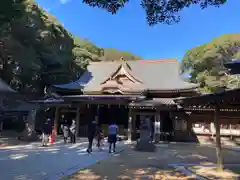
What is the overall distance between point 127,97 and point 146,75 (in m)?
6.16

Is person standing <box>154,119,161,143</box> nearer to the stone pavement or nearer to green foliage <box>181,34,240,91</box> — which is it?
the stone pavement

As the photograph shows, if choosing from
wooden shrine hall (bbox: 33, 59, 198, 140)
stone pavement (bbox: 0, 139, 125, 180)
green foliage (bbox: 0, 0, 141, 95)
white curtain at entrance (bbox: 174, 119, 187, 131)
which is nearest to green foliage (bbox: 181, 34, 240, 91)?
wooden shrine hall (bbox: 33, 59, 198, 140)

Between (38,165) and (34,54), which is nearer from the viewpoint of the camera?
(38,165)

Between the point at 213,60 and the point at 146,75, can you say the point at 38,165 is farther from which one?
the point at 213,60

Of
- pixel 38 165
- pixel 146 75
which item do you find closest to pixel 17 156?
pixel 38 165

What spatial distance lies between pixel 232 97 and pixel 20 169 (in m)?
7.30


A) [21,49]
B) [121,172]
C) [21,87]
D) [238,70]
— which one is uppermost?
[21,49]

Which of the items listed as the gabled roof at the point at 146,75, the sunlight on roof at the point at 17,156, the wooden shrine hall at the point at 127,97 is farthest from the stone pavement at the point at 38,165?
the gabled roof at the point at 146,75

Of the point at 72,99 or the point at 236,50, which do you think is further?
the point at 236,50

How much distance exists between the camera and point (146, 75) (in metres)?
25.9

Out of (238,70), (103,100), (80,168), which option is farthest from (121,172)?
(103,100)

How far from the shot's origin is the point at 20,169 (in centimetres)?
837

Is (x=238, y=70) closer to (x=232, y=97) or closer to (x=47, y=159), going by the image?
(x=232, y=97)

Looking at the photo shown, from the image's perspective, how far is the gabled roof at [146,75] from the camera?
23337mm
